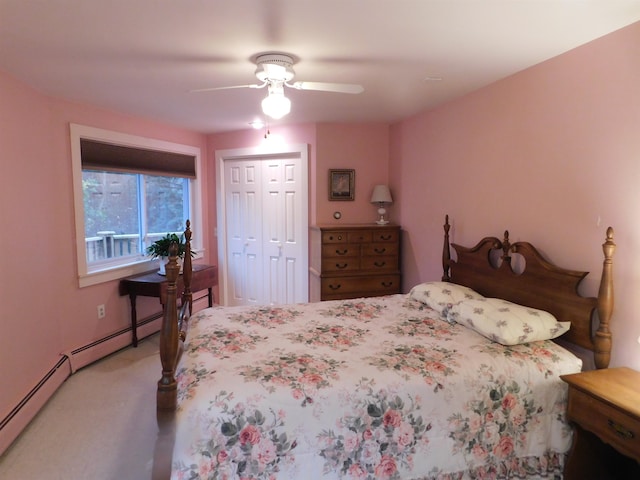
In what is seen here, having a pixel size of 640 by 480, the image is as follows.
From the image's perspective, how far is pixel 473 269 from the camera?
292 cm

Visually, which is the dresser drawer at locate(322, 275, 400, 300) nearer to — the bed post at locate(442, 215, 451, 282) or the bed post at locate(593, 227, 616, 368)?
the bed post at locate(442, 215, 451, 282)

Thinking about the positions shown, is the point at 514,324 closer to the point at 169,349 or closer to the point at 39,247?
the point at 169,349

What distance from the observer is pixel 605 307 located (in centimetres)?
193

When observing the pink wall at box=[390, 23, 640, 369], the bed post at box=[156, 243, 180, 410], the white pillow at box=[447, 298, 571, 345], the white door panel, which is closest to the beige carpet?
the bed post at box=[156, 243, 180, 410]

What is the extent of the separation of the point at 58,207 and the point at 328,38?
8.36ft

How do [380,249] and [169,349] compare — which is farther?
[380,249]

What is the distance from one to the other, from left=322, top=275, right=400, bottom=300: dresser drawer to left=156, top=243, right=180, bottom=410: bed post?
226 centimetres

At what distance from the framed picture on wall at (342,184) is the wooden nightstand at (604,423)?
274 centimetres

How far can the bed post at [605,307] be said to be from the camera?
1902mm

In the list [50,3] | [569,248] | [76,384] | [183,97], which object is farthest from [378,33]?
[76,384]

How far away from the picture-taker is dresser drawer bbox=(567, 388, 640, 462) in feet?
5.10

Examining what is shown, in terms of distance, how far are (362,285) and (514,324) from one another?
1890 millimetres

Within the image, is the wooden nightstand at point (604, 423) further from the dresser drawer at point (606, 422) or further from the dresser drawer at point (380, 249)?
the dresser drawer at point (380, 249)

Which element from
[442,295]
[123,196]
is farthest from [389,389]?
[123,196]
